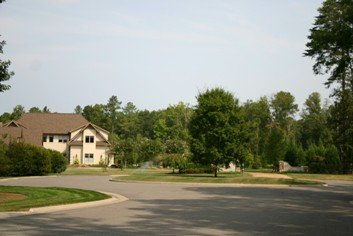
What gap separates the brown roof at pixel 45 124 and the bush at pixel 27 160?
29.1 metres

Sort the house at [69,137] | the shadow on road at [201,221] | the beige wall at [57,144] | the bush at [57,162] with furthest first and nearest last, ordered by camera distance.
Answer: the beige wall at [57,144] → the house at [69,137] → the bush at [57,162] → the shadow on road at [201,221]

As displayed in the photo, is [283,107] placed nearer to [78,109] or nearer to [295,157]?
[295,157]

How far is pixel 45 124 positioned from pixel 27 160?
3346 cm

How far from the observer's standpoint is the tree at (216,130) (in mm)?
38750

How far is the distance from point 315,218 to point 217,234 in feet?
15.9

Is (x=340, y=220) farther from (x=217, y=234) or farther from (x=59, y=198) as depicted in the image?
(x=59, y=198)

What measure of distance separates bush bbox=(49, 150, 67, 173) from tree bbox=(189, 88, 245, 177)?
14.9 metres

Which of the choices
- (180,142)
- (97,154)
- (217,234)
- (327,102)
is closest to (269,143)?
(180,142)

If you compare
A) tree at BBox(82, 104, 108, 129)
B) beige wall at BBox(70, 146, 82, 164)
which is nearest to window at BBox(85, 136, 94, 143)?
beige wall at BBox(70, 146, 82, 164)

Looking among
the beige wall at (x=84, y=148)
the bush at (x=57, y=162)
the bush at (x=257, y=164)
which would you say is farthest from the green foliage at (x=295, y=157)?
the bush at (x=57, y=162)

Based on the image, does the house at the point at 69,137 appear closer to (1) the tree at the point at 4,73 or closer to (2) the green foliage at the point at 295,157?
(2) the green foliage at the point at 295,157

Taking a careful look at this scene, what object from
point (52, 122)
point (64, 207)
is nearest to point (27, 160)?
point (64, 207)

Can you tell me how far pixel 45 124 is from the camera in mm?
72688

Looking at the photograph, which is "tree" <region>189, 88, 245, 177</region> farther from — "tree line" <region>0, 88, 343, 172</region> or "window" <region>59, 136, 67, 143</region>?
"window" <region>59, 136, 67, 143</region>
